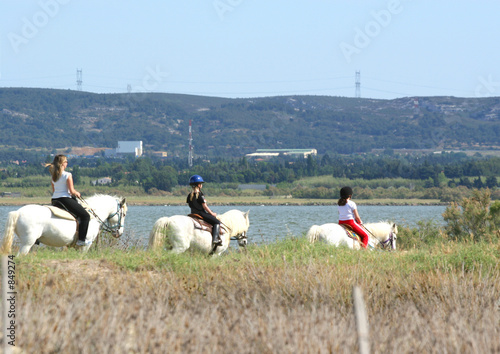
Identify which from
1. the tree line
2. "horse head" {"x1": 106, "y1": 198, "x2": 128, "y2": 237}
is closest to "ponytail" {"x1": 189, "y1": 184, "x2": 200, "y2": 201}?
"horse head" {"x1": 106, "y1": 198, "x2": 128, "y2": 237}

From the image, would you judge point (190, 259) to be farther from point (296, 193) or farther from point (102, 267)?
point (296, 193)

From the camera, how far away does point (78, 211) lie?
12.1 metres

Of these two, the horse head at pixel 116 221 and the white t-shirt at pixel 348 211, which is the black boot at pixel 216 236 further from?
the white t-shirt at pixel 348 211

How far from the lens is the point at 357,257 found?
37.1 feet

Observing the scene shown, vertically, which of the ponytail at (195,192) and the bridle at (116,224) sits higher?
the ponytail at (195,192)

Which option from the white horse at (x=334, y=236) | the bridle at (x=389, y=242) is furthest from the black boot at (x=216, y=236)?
the bridle at (x=389, y=242)

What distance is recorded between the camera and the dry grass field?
227 inches

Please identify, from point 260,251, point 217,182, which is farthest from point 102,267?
point 217,182

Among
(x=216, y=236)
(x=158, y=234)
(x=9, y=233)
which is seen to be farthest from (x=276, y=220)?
(x=9, y=233)

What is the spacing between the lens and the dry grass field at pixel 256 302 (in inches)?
227

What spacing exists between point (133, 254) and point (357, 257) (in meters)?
3.59

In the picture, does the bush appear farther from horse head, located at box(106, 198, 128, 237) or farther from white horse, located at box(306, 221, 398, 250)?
horse head, located at box(106, 198, 128, 237)

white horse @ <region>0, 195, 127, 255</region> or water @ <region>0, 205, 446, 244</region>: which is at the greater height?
white horse @ <region>0, 195, 127, 255</region>

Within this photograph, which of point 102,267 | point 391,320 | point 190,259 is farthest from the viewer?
point 190,259
